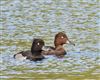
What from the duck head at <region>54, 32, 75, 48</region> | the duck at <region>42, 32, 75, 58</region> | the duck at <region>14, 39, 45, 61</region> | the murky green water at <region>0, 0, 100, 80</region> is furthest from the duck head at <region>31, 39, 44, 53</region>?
the duck head at <region>54, 32, 75, 48</region>

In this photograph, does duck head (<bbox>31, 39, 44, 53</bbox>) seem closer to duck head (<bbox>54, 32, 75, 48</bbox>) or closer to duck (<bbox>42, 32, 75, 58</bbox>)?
duck (<bbox>42, 32, 75, 58</bbox>)

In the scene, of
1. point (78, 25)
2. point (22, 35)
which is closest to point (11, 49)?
point (22, 35)

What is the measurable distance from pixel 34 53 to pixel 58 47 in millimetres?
1680

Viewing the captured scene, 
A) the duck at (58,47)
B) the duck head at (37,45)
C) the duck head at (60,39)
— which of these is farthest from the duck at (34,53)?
the duck head at (60,39)

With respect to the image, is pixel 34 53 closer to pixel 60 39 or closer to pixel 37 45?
pixel 37 45

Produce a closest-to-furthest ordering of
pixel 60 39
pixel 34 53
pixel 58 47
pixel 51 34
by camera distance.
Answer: pixel 34 53
pixel 58 47
pixel 60 39
pixel 51 34

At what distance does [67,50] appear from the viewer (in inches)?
874

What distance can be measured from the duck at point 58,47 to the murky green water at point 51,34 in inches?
10.7

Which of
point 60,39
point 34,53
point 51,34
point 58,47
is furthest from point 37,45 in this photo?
point 51,34

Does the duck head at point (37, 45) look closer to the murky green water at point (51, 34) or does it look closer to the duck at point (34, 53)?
the duck at point (34, 53)

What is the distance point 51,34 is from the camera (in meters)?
24.0

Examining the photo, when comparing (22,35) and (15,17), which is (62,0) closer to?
(15,17)

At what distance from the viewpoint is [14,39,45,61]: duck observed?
20.2m

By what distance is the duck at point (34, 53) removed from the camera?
66.4ft
